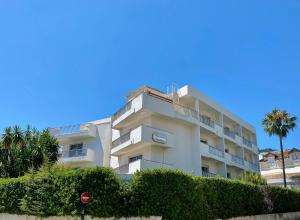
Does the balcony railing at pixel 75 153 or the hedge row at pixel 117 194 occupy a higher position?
the balcony railing at pixel 75 153

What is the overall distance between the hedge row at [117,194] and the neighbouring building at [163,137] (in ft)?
30.4

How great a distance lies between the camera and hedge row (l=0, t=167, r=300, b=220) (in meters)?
17.5

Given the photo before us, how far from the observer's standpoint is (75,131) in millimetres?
41938

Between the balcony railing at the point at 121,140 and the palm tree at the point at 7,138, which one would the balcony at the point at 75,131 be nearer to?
the balcony railing at the point at 121,140

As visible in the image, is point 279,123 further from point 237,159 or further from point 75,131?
point 75,131

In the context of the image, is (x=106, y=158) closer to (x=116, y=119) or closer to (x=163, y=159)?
(x=116, y=119)

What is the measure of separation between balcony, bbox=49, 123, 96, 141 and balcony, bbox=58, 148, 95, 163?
1708 mm

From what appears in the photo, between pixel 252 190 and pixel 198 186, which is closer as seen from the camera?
pixel 198 186

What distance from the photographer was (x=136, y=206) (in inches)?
706

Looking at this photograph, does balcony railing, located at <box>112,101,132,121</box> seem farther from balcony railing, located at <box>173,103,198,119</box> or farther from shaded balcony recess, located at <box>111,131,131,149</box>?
balcony railing, located at <box>173,103,198,119</box>

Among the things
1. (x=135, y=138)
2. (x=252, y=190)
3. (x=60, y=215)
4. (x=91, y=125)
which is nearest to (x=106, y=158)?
(x=91, y=125)

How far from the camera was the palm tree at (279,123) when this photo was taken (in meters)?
48.4

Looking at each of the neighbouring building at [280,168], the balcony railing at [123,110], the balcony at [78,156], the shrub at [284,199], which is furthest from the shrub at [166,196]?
the neighbouring building at [280,168]

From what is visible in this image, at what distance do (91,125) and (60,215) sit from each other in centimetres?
2405
